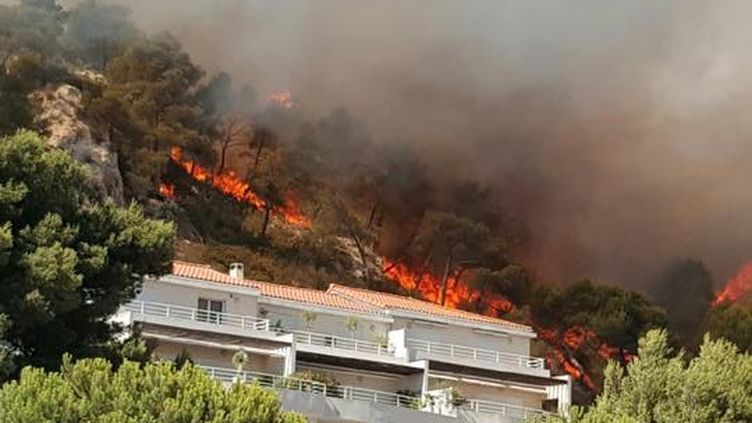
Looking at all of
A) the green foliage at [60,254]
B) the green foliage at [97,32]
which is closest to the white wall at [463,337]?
the green foliage at [60,254]

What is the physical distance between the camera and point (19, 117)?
5447 cm

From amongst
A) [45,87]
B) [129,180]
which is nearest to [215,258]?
[129,180]

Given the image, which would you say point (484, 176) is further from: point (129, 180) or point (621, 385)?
point (621, 385)

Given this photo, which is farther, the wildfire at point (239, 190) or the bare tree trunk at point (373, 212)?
the bare tree trunk at point (373, 212)

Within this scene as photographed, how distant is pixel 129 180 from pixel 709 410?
39512 millimetres

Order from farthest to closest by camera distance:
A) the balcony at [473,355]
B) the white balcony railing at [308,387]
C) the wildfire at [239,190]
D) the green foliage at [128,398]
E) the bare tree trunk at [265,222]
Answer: the wildfire at [239,190] → the bare tree trunk at [265,222] → the balcony at [473,355] → the white balcony railing at [308,387] → the green foliage at [128,398]

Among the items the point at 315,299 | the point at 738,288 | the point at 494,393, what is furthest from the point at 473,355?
the point at 738,288

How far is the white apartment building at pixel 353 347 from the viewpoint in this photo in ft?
124

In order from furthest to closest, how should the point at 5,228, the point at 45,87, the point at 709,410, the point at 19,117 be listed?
the point at 45,87, the point at 19,117, the point at 709,410, the point at 5,228

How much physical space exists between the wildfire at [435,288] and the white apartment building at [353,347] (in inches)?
923

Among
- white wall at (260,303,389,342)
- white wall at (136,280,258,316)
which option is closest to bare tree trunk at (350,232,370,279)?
white wall at (260,303,389,342)

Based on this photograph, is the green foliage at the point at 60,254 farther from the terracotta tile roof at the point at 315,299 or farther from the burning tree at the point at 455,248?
the burning tree at the point at 455,248

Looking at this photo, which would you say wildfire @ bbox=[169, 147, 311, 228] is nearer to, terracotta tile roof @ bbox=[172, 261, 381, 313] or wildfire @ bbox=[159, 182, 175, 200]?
wildfire @ bbox=[159, 182, 175, 200]

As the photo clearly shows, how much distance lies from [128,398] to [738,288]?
74.3m
